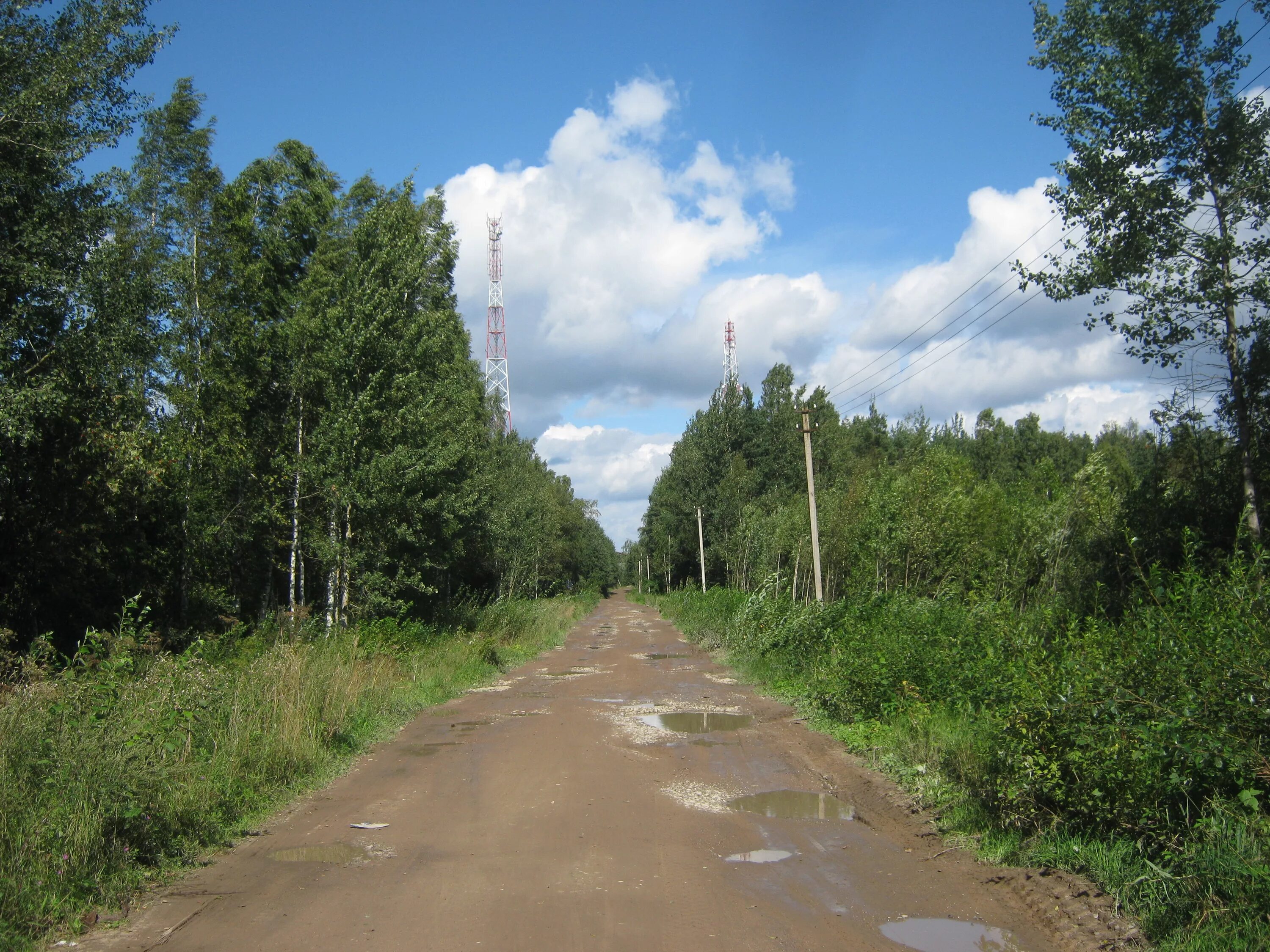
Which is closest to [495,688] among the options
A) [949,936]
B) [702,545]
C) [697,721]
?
[697,721]

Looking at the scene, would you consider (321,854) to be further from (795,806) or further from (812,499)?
(812,499)

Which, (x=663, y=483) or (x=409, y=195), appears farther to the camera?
(x=663, y=483)

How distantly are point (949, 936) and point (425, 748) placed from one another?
25.5 ft

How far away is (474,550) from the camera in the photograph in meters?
31.4

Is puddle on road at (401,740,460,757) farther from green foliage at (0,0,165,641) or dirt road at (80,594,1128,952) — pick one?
green foliage at (0,0,165,641)

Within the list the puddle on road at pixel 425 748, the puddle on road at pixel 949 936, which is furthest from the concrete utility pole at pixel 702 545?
the puddle on road at pixel 949 936

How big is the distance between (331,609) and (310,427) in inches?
235

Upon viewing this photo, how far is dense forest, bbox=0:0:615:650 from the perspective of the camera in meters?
11.7

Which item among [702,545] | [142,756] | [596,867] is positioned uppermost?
[702,545]

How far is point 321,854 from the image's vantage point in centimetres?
648

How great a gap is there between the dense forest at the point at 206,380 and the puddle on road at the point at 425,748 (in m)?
5.55

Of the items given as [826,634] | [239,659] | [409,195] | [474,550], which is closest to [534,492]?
[474,550]

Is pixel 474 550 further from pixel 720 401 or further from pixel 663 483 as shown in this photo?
pixel 663 483


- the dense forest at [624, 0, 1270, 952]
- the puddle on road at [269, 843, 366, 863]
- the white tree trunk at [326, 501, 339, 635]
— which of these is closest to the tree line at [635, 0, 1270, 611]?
the dense forest at [624, 0, 1270, 952]
